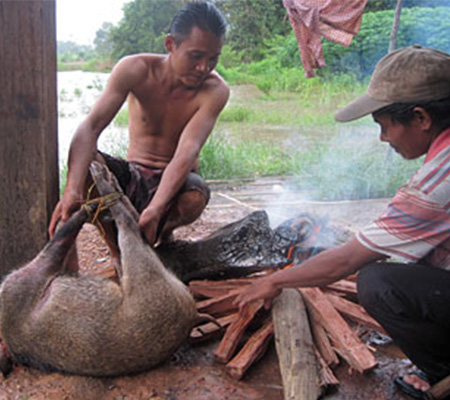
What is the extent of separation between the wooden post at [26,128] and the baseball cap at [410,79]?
2129 mm

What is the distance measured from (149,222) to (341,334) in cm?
155

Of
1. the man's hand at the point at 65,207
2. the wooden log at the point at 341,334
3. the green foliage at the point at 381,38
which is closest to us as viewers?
the wooden log at the point at 341,334

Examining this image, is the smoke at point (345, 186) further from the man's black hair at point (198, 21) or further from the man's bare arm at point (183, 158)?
the man's black hair at point (198, 21)

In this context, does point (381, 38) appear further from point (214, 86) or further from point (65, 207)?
point (65, 207)

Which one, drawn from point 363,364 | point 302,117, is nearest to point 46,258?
point 363,364

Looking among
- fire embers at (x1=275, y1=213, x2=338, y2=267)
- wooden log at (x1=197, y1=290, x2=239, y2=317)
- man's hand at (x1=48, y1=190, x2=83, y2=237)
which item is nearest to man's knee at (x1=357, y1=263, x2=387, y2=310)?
wooden log at (x1=197, y1=290, x2=239, y2=317)

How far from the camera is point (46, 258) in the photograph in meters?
3.12

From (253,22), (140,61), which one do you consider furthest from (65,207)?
(253,22)

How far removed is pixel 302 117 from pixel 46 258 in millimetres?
12626

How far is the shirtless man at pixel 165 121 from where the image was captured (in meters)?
3.54

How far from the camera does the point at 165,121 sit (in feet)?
13.8

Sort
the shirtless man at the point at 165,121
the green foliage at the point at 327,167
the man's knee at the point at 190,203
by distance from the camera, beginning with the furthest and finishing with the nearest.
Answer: the green foliage at the point at 327,167, the man's knee at the point at 190,203, the shirtless man at the point at 165,121

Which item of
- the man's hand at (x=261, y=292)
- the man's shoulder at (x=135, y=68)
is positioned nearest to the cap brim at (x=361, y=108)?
the man's hand at (x=261, y=292)

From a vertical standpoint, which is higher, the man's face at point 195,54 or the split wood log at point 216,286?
the man's face at point 195,54
